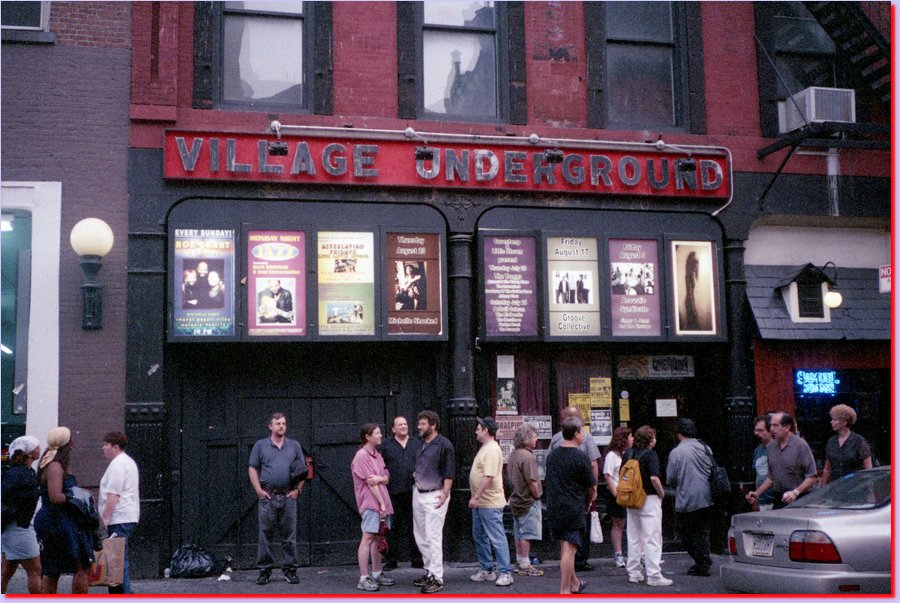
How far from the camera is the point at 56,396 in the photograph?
36.2 ft

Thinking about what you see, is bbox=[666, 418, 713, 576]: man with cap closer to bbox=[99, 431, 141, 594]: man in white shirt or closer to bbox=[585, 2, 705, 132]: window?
bbox=[585, 2, 705, 132]: window

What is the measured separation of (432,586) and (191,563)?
2883 millimetres

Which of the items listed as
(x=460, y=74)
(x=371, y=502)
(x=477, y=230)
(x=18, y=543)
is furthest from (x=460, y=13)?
(x=18, y=543)

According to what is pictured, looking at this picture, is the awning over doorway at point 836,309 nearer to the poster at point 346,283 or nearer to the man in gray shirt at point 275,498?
the poster at point 346,283

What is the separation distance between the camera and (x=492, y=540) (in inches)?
415

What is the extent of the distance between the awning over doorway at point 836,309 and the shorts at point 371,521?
5.81 meters

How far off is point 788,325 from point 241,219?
7.33 meters

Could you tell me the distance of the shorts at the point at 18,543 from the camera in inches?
324

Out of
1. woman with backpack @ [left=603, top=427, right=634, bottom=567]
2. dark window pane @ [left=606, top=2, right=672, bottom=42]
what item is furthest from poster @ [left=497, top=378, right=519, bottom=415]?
dark window pane @ [left=606, top=2, right=672, bottom=42]

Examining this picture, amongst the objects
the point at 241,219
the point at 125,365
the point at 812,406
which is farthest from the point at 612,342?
the point at 125,365

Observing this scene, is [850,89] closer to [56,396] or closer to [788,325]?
[788,325]

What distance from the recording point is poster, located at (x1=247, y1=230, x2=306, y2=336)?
38.2 feet

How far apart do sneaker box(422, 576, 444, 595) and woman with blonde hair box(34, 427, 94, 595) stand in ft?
11.3

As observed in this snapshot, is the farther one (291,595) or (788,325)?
(788,325)
